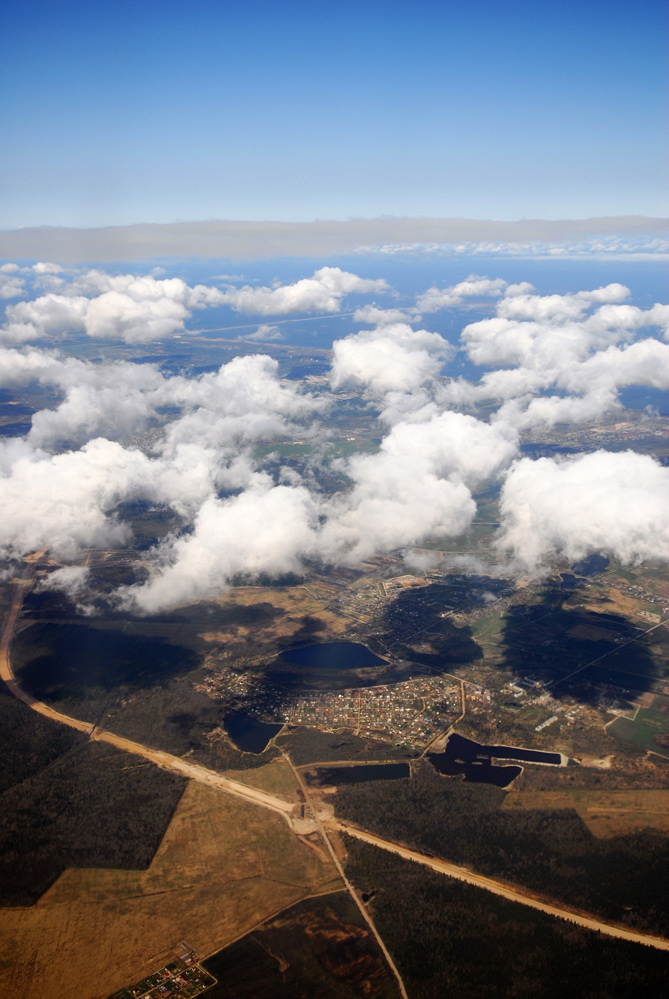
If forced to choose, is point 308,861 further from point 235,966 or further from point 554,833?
point 554,833

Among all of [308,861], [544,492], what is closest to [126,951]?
[308,861]

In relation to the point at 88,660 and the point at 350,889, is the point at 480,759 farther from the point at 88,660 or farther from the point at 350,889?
the point at 88,660

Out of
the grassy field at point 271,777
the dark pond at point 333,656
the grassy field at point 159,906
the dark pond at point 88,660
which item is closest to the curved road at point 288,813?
the grassy field at point 271,777

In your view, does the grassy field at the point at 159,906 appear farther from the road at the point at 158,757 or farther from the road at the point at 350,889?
the road at the point at 158,757

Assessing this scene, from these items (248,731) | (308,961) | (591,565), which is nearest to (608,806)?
(308,961)

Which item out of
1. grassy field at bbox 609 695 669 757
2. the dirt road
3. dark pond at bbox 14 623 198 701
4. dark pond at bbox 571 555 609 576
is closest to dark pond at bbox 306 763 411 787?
the dirt road
